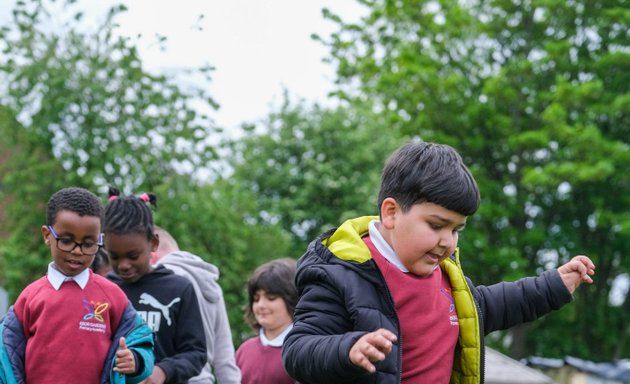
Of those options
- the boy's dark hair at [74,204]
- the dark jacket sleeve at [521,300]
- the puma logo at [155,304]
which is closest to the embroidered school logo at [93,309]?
the boy's dark hair at [74,204]

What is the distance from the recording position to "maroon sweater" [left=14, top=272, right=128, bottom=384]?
4.43 meters

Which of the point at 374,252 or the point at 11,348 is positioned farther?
the point at 11,348

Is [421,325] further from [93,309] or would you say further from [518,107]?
[518,107]

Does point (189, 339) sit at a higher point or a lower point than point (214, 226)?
higher

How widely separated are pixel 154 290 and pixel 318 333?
229cm

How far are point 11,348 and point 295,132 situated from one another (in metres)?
27.5

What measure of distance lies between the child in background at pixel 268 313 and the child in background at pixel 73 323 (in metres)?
1.76

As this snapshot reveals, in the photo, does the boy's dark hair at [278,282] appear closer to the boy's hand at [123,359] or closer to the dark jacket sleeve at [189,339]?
the dark jacket sleeve at [189,339]

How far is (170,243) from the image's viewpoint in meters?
6.69

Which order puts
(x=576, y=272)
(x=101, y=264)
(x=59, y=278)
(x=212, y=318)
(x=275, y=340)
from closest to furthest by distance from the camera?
(x=576, y=272) < (x=59, y=278) < (x=212, y=318) < (x=275, y=340) < (x=101, y=264)

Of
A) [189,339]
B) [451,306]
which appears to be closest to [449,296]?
[451,306]

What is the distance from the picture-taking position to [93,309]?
4.56 meters

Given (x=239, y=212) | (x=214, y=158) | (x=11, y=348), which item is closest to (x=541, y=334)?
(x=239, y=212)

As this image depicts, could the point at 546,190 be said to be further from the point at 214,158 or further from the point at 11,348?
the point at 11,348
